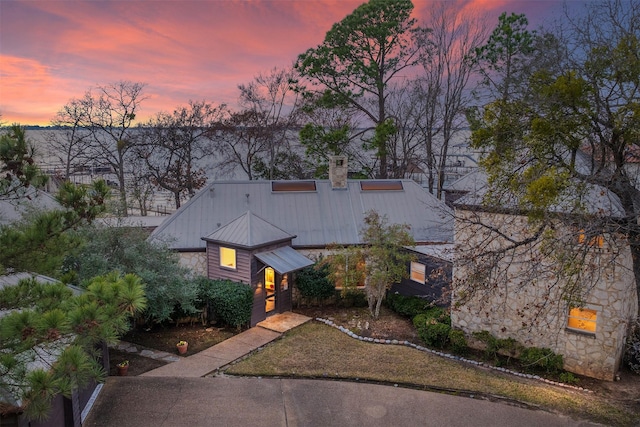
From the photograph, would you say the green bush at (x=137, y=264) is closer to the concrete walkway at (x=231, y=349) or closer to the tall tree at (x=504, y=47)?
the concrete walkway at (x=231, y=349)

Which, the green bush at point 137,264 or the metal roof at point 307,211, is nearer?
the green bush at point 137,264

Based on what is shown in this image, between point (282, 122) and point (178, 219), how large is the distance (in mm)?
14013

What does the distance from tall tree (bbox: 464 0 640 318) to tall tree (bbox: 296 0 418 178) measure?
1421 cm

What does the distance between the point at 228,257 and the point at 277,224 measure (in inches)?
116

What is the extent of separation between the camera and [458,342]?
12.7m

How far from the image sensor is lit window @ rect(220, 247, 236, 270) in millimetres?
14895

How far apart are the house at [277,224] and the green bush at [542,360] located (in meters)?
4.53

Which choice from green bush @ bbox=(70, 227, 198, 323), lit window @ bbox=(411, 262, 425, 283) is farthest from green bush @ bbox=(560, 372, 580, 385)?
green bush @ bbox=(70, 227, 198, 323)

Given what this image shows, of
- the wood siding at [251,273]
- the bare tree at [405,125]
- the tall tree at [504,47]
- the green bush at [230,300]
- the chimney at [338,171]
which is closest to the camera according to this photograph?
the green bush at [230,300]

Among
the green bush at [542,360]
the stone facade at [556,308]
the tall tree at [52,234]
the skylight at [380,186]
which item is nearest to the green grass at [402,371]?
the green bush at [542,360]

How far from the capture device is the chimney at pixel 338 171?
18.8m

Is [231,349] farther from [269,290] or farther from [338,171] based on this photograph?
[338,171]

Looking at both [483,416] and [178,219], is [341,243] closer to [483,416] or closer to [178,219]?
[178,219]

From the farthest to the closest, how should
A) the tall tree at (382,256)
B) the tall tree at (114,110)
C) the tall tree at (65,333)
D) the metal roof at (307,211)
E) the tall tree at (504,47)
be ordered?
the tall tree at (114,110)
the tall tree at (504,47)
the metal roof at (307,211)
the tall tree at (382,256)
the tall tree at (65,333)
